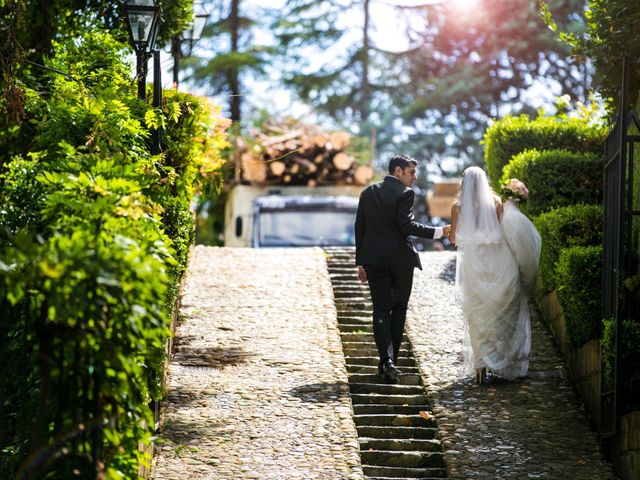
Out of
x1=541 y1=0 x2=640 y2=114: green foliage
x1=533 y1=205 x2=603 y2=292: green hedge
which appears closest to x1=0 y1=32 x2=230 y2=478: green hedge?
x1=533 y1=205 x2=603 y2=292: green hedge

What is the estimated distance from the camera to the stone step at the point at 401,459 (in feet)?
28.8

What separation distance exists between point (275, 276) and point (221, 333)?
2.85 meters

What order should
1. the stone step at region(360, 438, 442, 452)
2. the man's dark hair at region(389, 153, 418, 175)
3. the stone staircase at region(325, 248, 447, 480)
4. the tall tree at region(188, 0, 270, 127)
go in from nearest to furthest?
the stone staircase at region(325, 248, 447, 480)
the stone step at region(360, 438, 442, 452)
the man's dark hair at region(389, 153, 418, 175)
the tall tree at region(188, 0, 270, 127)

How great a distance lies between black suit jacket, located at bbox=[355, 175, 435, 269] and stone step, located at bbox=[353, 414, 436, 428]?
A: 1.50 m

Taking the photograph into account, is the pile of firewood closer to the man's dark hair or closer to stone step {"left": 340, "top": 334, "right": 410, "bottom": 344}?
stone step {"left": 340, "top": 334, "right": 410, "bottom": 344}

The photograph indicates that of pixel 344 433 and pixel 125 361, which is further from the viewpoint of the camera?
pixel 344 433

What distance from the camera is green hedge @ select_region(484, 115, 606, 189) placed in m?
14.6

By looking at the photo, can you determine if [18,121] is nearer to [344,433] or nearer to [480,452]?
[344,433]

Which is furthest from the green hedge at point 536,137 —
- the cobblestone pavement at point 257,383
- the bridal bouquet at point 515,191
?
the bridal bouquet at point 515,191

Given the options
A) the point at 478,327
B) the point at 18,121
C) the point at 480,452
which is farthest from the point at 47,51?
the point at 480,452

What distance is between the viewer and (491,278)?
34.2 feet

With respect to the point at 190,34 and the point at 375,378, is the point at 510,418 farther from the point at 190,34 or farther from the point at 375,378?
the point at 190,34

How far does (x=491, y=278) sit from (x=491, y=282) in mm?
42

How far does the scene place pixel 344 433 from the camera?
892 cm
